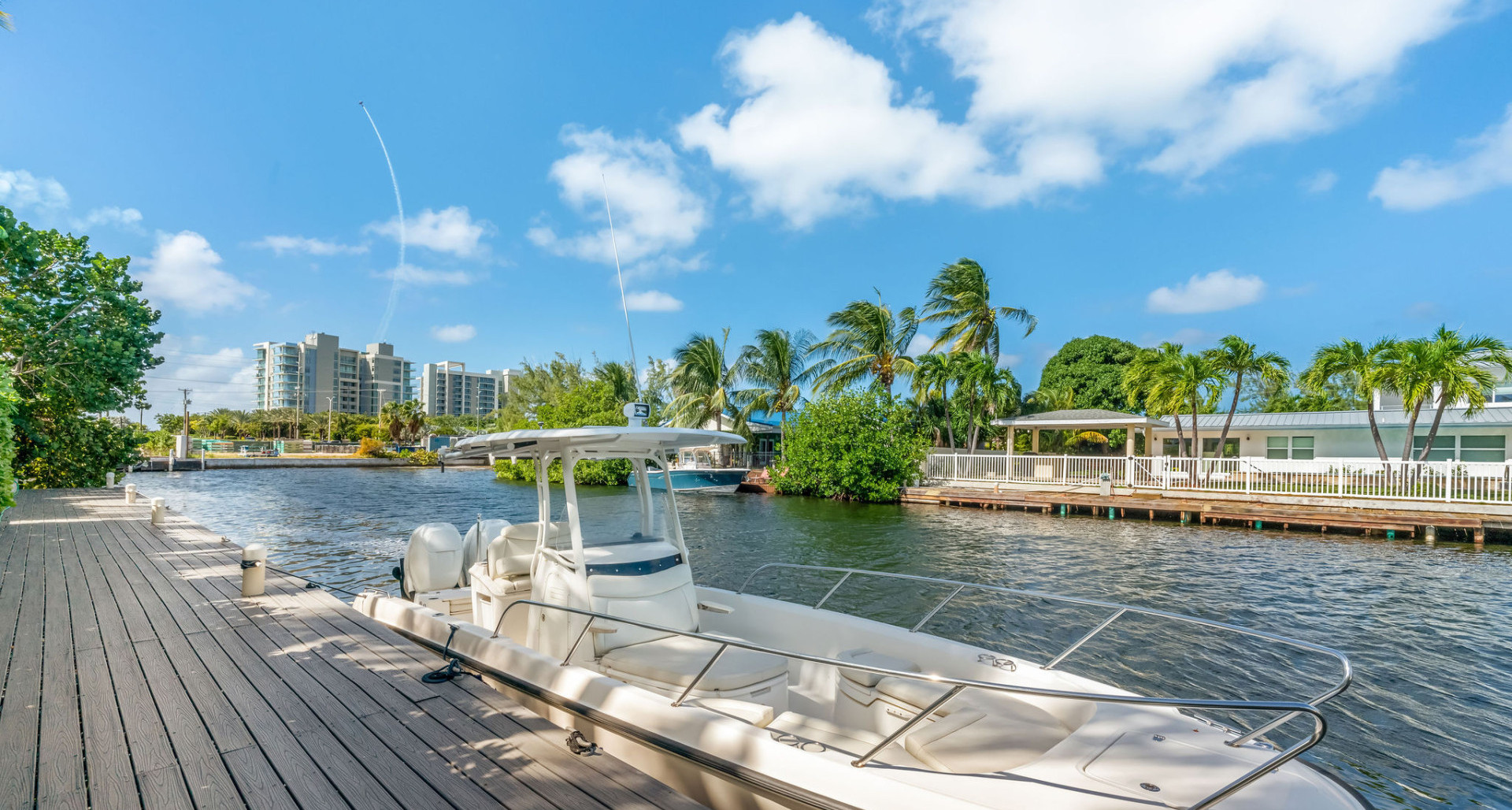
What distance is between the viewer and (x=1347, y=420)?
27406mm

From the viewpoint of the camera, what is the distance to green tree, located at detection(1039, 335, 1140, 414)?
41.2 m

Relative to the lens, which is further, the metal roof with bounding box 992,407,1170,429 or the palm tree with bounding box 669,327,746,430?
the palm tree with bounding box 669,327,746,430

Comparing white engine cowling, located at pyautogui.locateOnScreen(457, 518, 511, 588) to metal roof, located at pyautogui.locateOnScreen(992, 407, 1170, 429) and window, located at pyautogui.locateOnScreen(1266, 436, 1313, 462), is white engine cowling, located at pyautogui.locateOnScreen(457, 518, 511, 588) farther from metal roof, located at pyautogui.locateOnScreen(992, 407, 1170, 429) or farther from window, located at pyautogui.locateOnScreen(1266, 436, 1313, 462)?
window, located at pyautogui.locateOnScreen(1266, 436, 1313, 462)

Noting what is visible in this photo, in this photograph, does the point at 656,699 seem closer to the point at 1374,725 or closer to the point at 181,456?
the point at 1374,725

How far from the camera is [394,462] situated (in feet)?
184

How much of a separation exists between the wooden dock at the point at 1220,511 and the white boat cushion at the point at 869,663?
19153mm

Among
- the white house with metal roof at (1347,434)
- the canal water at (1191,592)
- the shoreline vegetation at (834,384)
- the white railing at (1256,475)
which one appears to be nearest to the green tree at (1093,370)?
the shoreline vegetation at (834,384)

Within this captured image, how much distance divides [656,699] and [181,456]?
65827mm

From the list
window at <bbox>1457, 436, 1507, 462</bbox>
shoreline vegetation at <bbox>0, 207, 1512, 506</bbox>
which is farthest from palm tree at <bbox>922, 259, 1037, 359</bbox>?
window at <bbox>1457, 436, 1507, 462</bbox>

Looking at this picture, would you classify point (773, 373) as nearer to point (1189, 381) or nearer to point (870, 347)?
point (870, 347)

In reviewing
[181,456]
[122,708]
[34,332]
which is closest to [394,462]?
[181,456]

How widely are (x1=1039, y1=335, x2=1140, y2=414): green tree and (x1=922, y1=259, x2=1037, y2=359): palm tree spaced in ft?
35.2

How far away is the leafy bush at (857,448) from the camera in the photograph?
26516mm

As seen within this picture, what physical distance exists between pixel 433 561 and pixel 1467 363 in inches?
1008
